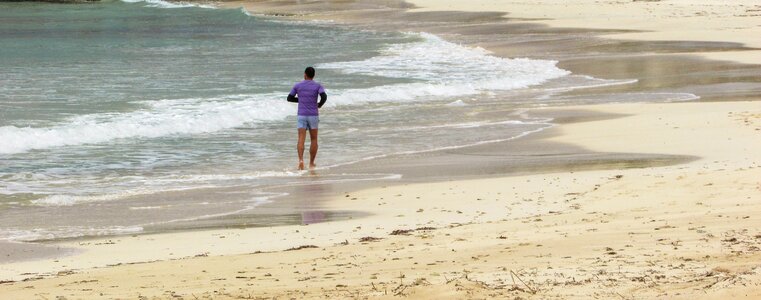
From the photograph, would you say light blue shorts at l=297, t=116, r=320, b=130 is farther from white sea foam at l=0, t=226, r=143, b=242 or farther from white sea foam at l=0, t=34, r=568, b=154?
white sea foam at l=0, t=226, r=143, b=242

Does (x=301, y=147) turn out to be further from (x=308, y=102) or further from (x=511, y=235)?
(x=511, y=235)

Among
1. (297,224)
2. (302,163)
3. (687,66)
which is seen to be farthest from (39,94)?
(297,224)

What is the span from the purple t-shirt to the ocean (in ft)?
2.04

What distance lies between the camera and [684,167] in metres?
11.9

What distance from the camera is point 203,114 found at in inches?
760

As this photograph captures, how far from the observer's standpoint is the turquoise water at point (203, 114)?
12.0 meters

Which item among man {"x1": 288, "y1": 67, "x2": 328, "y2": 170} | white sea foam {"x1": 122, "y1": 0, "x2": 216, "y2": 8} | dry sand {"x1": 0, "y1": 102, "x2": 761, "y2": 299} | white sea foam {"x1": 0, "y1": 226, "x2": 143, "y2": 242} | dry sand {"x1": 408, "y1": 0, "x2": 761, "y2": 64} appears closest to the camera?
dry sand {"x1": 0, "y1": 102, "x2": 761, "y2": 299}

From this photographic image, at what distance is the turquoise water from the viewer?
11977 millimetres

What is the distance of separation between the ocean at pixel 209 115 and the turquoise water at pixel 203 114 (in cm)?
4

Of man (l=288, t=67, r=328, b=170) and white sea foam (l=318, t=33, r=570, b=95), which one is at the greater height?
man (l=288, t=67, r=328, b=170)

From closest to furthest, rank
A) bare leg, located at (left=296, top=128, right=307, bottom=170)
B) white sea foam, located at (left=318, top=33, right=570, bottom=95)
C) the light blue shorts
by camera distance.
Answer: bare leg, located at (left=296, top=128, right=307, bottom=170) → the light blue shorts → white sea foam, located at (left=318, top=33, right=570, bottom=95)

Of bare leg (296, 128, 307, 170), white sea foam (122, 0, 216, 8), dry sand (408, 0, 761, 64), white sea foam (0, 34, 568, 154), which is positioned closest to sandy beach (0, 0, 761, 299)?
bare leg (296, 128, 307, 170)

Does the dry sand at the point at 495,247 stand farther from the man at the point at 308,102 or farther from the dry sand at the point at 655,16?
the dry sand at the point at 655,16

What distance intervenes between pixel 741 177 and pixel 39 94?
17.0m
